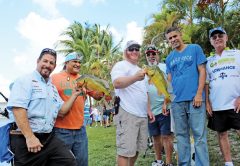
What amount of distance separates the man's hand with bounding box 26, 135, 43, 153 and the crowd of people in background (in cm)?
2

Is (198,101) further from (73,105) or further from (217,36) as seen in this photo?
(73,105)

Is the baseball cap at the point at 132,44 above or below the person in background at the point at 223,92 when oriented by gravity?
above

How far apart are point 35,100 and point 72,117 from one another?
0.93 meters

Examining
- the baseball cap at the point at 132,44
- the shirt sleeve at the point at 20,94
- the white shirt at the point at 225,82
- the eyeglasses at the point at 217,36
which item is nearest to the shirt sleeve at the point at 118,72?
the baseball cap at the point at 132,44

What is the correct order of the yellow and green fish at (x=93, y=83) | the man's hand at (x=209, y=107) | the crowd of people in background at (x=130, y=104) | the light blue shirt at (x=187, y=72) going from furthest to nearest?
the man's hand at (x=209, y=107) → the light blue shirt at (x=187, y=72) → the yellow and green fish at (x=93, y=83) → the crowd of people in background at (x=130, y=104)

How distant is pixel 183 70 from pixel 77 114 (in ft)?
5.82

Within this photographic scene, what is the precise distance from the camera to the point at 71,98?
5.05 meters

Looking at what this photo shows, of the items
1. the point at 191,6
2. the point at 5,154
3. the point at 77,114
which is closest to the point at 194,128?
the point at 77,114

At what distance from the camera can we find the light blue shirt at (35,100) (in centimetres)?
434

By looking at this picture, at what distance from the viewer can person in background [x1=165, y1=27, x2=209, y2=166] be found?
5168 millimetres

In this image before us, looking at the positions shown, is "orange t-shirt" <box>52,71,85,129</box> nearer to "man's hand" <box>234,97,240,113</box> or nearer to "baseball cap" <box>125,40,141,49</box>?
"baseball cap" <box>125,40,141,49</box>

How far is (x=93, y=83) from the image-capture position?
16.1 feet

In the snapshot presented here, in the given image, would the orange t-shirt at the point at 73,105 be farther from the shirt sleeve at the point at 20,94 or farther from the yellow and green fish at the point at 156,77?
the yellow and green fish at the point at 156,77

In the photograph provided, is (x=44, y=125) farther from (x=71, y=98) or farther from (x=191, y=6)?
(x=191, y=6)
